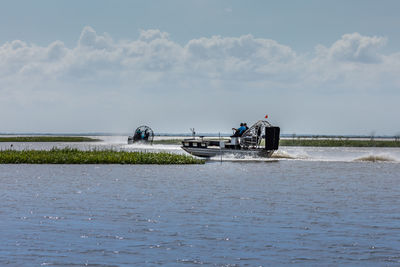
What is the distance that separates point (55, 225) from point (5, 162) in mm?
30845

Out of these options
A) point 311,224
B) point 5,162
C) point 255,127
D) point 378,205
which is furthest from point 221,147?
point 311,224

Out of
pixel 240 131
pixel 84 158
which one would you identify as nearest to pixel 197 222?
pixel 84 158

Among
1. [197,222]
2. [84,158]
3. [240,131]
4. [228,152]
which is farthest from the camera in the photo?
[228,152]

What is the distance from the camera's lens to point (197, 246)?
14.0m

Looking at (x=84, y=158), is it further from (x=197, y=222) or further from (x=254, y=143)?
(x=197, y=222)

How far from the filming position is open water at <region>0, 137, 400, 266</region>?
12891mm

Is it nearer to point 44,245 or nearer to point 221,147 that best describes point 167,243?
point 44,245

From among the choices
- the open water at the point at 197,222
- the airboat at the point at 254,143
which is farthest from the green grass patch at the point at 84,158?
the open water at the point at 197,222

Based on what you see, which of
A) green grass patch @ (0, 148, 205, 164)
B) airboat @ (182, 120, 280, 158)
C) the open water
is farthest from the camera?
airboat @ (182, 120, 280, 158)

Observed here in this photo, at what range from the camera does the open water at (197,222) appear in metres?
12.9

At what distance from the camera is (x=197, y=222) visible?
17.4m

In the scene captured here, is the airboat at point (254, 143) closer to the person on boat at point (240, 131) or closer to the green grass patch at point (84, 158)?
the person on boat at point (240, 131)

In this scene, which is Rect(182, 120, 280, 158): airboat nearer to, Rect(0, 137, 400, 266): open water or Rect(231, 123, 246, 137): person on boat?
Rect(231, 123, 246, 137): person on boat

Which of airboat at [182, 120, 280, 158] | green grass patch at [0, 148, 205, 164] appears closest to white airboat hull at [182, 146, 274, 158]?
airboat at [182, 120, 280, 158]
